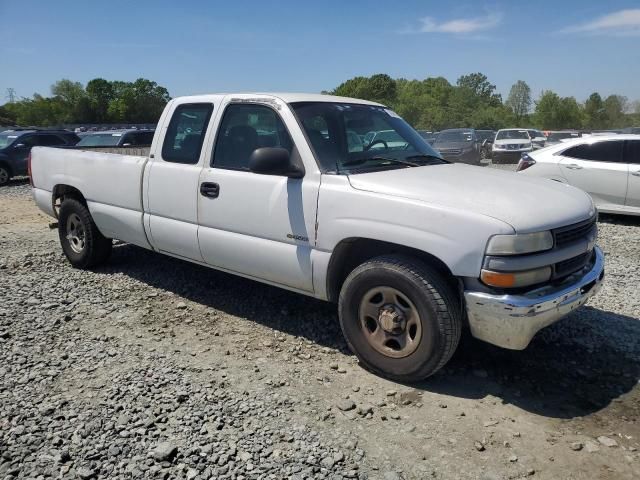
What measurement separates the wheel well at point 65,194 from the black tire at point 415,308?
12.2 feet

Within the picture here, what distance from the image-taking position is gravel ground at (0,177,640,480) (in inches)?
106

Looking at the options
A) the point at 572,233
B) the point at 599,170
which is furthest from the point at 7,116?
the point at 572,233

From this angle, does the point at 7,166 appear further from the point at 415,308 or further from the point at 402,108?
the point at 402,108

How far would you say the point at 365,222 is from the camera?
134 inches

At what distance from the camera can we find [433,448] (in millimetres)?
2818

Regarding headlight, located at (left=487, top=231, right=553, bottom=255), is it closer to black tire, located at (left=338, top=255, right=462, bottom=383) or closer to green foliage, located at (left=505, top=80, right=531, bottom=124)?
black tire, located at (left=338, top=255, right=462, bottom=383)

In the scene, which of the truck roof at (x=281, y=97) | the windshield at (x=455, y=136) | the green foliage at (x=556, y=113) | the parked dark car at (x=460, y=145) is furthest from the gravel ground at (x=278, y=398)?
the green foliage at (x=556, y=113)

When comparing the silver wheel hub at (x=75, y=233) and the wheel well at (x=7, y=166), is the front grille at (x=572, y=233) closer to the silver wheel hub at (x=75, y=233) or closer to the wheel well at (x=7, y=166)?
the silver wheel hub at (x=75, y=233)

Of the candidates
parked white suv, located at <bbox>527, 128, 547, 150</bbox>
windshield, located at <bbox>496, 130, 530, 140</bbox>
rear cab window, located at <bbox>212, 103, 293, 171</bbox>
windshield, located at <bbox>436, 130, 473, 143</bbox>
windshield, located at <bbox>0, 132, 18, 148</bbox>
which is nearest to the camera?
rear cab window, located at <bbox>212, 103, 293, 171</bbox>

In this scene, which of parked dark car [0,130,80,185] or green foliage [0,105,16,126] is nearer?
parked dark car [0,130,80,185]

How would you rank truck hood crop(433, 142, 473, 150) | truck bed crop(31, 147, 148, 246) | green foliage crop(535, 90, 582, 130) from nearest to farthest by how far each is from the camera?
1. truck bed crop(31, 147, 148, 246)
2. truck hood crop(433, 142, 473, 150)
3. green foliage crop(535, 90, 582, 130)

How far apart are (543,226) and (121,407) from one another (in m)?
2.81

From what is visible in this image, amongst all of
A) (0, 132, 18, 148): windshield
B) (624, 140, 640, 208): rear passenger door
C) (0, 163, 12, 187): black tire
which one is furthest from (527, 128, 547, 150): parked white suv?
(0, 163, 12, 187): black tire

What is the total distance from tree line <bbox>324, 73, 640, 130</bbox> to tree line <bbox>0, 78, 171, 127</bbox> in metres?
36.1
